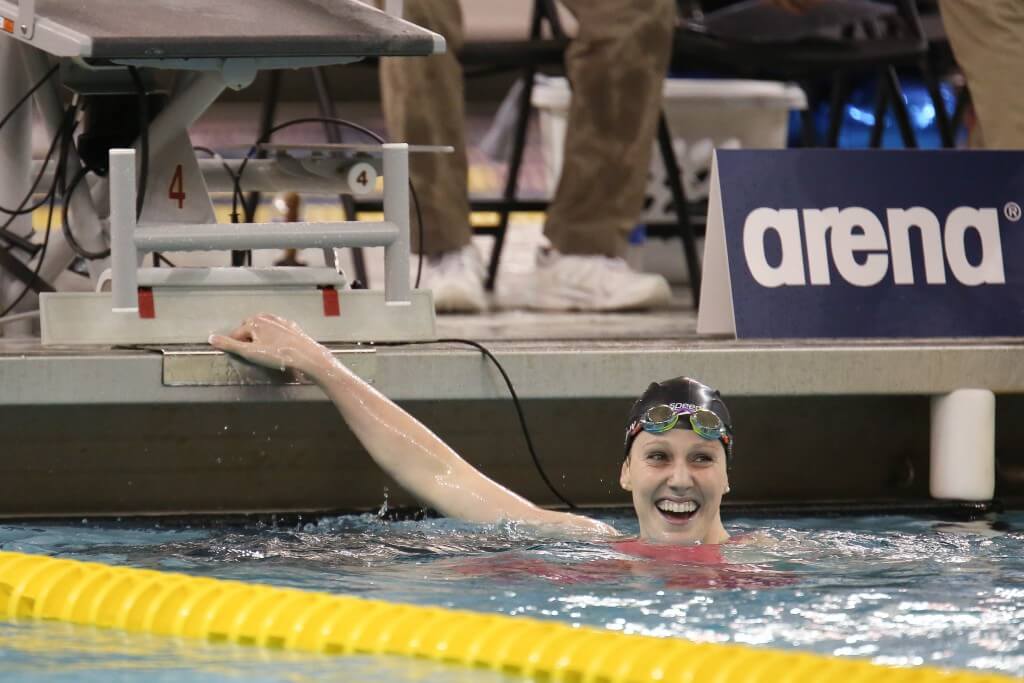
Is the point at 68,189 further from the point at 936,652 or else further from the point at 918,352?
the point at 936,652

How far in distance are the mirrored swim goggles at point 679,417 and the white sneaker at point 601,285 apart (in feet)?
5.31

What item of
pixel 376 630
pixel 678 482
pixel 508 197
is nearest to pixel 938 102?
pixel 508 197

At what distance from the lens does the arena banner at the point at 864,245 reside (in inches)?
131

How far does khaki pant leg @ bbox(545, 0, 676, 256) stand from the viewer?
4148 mm

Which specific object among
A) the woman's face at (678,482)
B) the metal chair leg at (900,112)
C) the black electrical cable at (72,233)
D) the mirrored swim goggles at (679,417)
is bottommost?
the woman's face at (678,482)

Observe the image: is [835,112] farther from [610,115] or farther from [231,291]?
[231,291]

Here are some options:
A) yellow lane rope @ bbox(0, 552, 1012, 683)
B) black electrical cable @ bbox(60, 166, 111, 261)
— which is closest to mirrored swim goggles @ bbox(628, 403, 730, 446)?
yellow lane rope @ bbox(0, 552, 1012, 683)

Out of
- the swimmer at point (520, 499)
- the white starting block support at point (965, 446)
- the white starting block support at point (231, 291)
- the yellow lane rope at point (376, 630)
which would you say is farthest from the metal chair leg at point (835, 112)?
the yellow lane rope at point (376, 630)

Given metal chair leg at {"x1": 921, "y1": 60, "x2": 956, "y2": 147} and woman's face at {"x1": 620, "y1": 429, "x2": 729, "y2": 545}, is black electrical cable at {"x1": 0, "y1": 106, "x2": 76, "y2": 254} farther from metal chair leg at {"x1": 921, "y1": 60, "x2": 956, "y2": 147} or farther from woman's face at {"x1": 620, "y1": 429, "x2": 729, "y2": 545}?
metal chair leg at {"x1": 921, "y1": 60, "x2": 956, "y2": 147}

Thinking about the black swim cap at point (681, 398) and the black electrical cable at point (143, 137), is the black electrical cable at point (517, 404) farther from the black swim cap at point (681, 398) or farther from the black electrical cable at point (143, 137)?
the black electrical cable at point (143, 137)

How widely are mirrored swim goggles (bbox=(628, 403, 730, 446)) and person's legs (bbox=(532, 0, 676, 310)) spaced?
156 centimetres

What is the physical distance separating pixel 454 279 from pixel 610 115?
0.57 metres

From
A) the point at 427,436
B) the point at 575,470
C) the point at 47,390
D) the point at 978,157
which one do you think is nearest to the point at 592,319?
the point at 575,470

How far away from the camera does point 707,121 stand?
565cm
